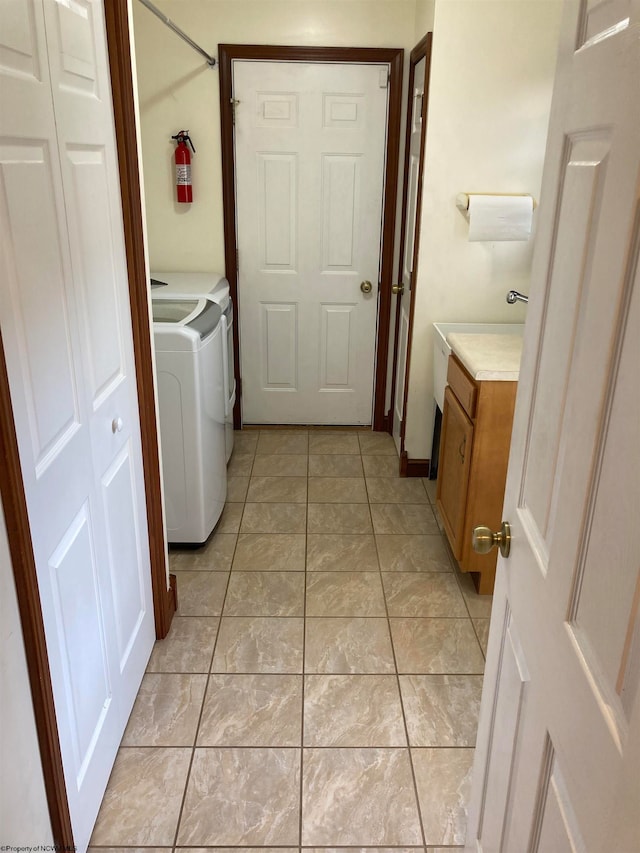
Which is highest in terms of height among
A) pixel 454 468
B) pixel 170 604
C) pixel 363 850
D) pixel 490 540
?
pixel 490 540

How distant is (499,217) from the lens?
281cm

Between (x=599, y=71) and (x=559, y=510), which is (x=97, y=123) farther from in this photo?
(x=559, y=510)

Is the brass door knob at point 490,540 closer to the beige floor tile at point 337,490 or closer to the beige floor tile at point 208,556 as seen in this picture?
the beige floor tile at point 208,556

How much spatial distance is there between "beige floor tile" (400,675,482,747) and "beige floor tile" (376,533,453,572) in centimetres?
61

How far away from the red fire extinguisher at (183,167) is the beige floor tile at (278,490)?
153cm

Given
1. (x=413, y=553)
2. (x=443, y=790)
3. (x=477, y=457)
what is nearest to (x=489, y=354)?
(x=477, y=457)

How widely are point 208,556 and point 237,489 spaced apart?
2.03 feet

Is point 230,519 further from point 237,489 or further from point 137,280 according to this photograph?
point 137,280

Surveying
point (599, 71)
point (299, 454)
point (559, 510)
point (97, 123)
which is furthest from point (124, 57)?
point (299, 454)

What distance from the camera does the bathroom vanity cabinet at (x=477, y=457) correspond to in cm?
228

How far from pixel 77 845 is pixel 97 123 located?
1613mm

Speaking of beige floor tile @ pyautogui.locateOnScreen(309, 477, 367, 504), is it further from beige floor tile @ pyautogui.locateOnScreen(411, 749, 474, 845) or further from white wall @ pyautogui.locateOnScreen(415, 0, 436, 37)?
white wall @ pyautogui.locateOnScreen(415, 0, 436, 37)

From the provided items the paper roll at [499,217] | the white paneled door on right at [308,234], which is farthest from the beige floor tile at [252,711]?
the white paneled door on right at [308,234]

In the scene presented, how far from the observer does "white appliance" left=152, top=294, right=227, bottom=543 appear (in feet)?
8.11
